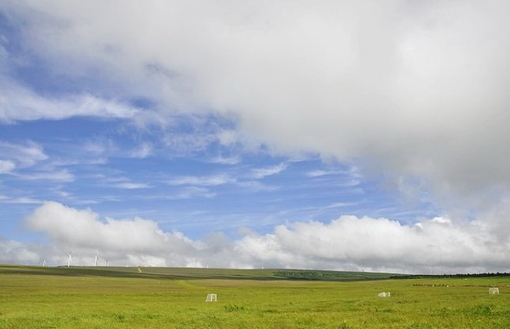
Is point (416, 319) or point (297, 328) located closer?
point (297, 328)

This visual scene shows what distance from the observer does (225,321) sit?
45844 mm

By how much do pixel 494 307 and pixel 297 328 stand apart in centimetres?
2693

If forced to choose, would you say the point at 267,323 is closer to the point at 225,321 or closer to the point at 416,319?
the point at 225,321

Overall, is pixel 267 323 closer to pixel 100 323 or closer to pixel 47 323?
pixel 100 323

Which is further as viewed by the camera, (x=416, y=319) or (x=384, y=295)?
(x=384, y=295)

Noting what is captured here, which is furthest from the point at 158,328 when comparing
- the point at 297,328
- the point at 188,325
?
the point at 297,328

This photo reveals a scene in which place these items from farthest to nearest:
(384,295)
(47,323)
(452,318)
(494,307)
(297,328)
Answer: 1. (384,295)
2. (494,307)
3. (47,323)
4. (452,318)
5. (297,328)

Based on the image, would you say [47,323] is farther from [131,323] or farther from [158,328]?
[158,328]

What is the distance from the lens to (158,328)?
135 ft

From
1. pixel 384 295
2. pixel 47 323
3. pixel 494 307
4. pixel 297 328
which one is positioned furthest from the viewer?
pixel 384 295

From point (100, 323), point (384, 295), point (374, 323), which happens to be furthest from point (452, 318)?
point (384, 295)

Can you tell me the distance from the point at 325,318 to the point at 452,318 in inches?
469

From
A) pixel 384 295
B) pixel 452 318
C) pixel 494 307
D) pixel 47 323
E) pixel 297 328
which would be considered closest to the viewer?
pixel 297 328

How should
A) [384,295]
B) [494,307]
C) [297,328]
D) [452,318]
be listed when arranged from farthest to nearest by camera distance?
[384,295] < [494,307] < [452,318] < [297,328]
